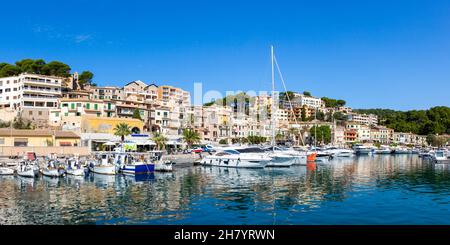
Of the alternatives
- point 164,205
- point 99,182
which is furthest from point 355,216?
point 99,182

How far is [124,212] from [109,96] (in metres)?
79.1

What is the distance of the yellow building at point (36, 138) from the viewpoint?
5225 centimetres

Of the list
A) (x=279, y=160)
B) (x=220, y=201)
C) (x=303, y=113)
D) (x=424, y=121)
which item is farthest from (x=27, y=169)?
(x=424, y=121)

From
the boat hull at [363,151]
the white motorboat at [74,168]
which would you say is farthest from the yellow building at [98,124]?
the boat hull at [363,151]

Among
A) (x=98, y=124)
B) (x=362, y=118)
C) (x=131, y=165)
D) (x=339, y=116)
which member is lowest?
(x=131, y=165)

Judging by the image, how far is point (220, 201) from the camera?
2412 cm

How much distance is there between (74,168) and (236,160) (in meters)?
19.5

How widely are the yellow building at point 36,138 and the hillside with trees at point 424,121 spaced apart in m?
136

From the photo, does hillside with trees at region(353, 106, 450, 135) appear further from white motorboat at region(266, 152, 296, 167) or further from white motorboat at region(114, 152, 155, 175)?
white motorboat at region(114, 152, 155, 175)

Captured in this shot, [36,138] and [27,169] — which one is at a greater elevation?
[36,138]

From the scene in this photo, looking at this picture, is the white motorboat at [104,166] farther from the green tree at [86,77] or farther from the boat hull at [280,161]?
the green tree at [86,77]

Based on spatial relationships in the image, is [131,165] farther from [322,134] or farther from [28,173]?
[322,134]

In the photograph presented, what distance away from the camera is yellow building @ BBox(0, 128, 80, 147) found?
52.2 m
